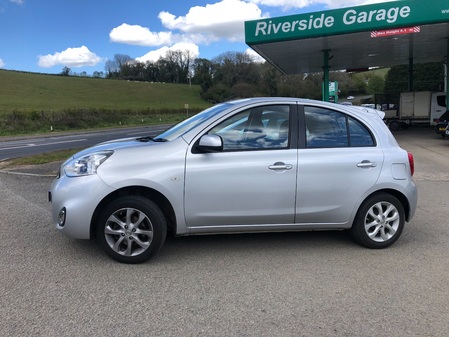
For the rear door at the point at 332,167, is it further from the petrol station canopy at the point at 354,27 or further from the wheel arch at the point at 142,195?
the petrol station canopy at the point at 354,27

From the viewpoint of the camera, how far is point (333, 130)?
4.71 metres

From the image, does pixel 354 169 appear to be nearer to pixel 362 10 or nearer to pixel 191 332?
pixel 191 332

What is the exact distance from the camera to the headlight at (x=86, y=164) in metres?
4.16

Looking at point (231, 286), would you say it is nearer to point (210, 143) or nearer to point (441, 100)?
point (210, 143)

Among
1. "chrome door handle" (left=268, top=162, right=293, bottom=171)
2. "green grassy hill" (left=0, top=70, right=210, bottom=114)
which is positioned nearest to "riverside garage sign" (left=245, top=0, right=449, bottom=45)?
"chrome door handle" (left=268, top=162, right=293, bottom=171)

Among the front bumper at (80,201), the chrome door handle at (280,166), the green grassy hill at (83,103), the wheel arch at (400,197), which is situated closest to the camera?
the front bumper at (80,201)

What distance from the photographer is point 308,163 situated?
14.7 feet

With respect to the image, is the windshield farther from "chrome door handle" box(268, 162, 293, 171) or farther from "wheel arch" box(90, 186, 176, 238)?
"chrome door handle" box(268, 162, 293, 171)

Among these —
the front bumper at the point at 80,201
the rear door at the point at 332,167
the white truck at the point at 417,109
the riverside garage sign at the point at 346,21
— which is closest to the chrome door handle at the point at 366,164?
the rear door at the point at 332,167

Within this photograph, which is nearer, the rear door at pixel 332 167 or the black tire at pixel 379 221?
the rear door at pixel 332 167

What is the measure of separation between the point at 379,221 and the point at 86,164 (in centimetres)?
339

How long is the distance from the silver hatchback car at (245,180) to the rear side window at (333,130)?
0.01m

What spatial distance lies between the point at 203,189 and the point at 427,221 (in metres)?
3.61

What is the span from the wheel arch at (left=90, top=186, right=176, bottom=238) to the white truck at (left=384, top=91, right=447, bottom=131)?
902 inches
